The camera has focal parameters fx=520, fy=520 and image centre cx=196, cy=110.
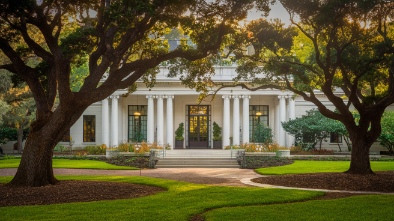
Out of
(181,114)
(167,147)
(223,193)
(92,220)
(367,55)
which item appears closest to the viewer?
(92,220)

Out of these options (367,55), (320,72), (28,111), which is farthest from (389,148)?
(28,111)

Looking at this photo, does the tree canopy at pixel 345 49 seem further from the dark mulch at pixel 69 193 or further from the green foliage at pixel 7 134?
the green foliage at pixel 7 134

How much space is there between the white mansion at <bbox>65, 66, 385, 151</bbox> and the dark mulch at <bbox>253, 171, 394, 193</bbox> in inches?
781

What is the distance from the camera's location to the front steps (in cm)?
3259

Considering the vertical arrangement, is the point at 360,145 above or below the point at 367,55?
below

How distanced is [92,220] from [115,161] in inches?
890

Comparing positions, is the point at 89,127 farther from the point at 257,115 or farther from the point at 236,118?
the point at 257,115

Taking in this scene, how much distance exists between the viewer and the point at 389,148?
42438 mm

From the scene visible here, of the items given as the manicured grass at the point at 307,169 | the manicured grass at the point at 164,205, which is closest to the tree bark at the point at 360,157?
the manicured grass at the point at 307,169

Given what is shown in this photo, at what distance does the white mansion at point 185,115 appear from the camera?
42344mm

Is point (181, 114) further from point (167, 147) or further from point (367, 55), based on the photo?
point (367, 55)

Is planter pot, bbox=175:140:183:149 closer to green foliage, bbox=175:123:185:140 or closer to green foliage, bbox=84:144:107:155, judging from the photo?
green foliage, bbox=175:123:185:140

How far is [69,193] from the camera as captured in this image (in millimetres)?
16469

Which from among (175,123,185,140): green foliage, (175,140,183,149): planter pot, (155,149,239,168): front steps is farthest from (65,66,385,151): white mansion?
(155,149,239,168): front steps
